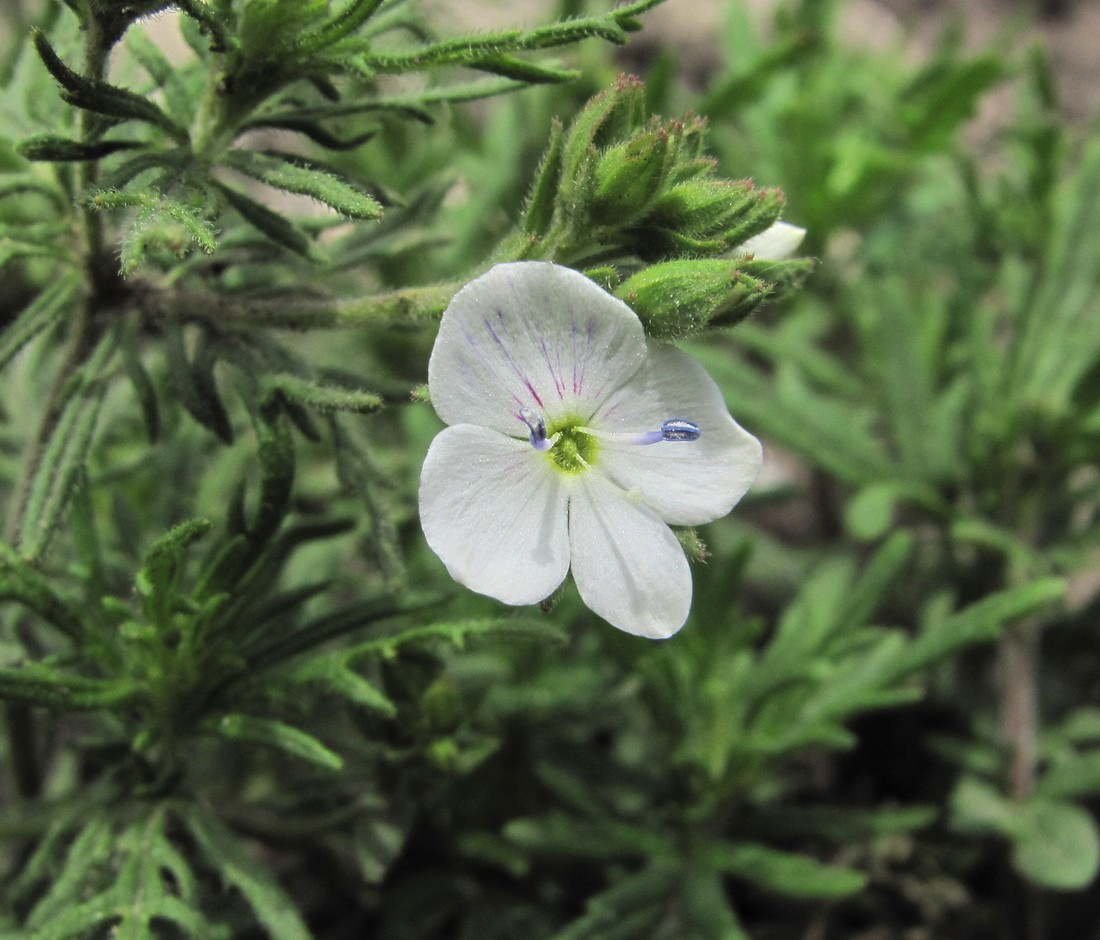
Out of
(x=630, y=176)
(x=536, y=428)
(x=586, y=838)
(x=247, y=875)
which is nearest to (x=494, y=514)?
(x=536, y=428)

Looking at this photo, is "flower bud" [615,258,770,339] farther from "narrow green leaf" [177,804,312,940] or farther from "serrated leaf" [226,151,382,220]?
"narrow green leaf" [177,804,312,940]

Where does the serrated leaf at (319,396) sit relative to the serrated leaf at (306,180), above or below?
below

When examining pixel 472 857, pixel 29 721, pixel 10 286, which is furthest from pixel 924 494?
pixel 10 286

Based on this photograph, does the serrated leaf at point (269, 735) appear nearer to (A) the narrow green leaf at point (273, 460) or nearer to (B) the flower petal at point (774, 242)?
(A) the narrow green leaf at point (273, 460)

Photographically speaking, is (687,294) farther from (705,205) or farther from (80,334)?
(80,334)

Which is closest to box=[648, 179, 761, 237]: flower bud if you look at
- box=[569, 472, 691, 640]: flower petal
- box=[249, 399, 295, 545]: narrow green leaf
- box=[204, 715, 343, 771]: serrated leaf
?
box=[569, 472, 691, 640]: flower petal

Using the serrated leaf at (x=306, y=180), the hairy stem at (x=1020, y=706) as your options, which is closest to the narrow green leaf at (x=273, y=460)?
the serrated leaf at (x=306, y=180)

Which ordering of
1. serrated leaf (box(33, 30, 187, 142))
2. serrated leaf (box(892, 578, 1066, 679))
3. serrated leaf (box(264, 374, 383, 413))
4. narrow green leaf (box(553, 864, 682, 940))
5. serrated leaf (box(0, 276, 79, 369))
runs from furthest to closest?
1. serrated leaf (box(892, 578, 1066, 679))
2. narrow green leaf (box(553, 864, 682, 940))
3. serrated leaf (box(0, 276, 79, 369))
4. serrated leaf (box(264, 374, 383, 413))
5. serrated leaf (box(33, 30, 187, 142))
